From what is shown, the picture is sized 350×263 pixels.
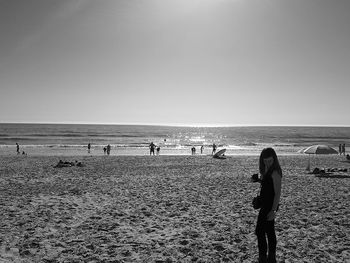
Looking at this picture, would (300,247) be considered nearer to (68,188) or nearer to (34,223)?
(34,223)

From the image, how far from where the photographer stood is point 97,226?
817 centimetres

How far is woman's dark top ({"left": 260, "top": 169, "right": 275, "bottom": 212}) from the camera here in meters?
5.05

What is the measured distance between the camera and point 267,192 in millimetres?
5094

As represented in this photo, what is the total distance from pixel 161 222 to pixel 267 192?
4383mm

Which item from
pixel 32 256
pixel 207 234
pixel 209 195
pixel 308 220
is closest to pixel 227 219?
pixel 207 234

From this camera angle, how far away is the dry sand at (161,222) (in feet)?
20.8

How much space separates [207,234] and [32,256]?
4.08 m

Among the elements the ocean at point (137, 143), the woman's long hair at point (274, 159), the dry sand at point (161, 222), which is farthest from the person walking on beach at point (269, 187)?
the ocean at point (137, 143)

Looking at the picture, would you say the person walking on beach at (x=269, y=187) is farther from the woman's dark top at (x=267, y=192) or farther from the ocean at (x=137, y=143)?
the ocean at (x=137, y=143)

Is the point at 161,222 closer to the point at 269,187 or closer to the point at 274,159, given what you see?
the point at 269,187

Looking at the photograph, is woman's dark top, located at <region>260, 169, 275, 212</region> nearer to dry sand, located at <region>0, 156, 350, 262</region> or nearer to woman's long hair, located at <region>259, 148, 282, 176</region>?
woman's long hair, located at <region>259, 148, 282, 176</region>

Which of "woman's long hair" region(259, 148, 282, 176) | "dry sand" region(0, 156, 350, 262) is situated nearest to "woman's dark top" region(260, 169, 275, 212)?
"woman's long hair" region(259, 148, 282, 176)

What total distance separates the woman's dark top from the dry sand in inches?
63.7

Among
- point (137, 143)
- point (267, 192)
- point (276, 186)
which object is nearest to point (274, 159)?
point (276, 186)
